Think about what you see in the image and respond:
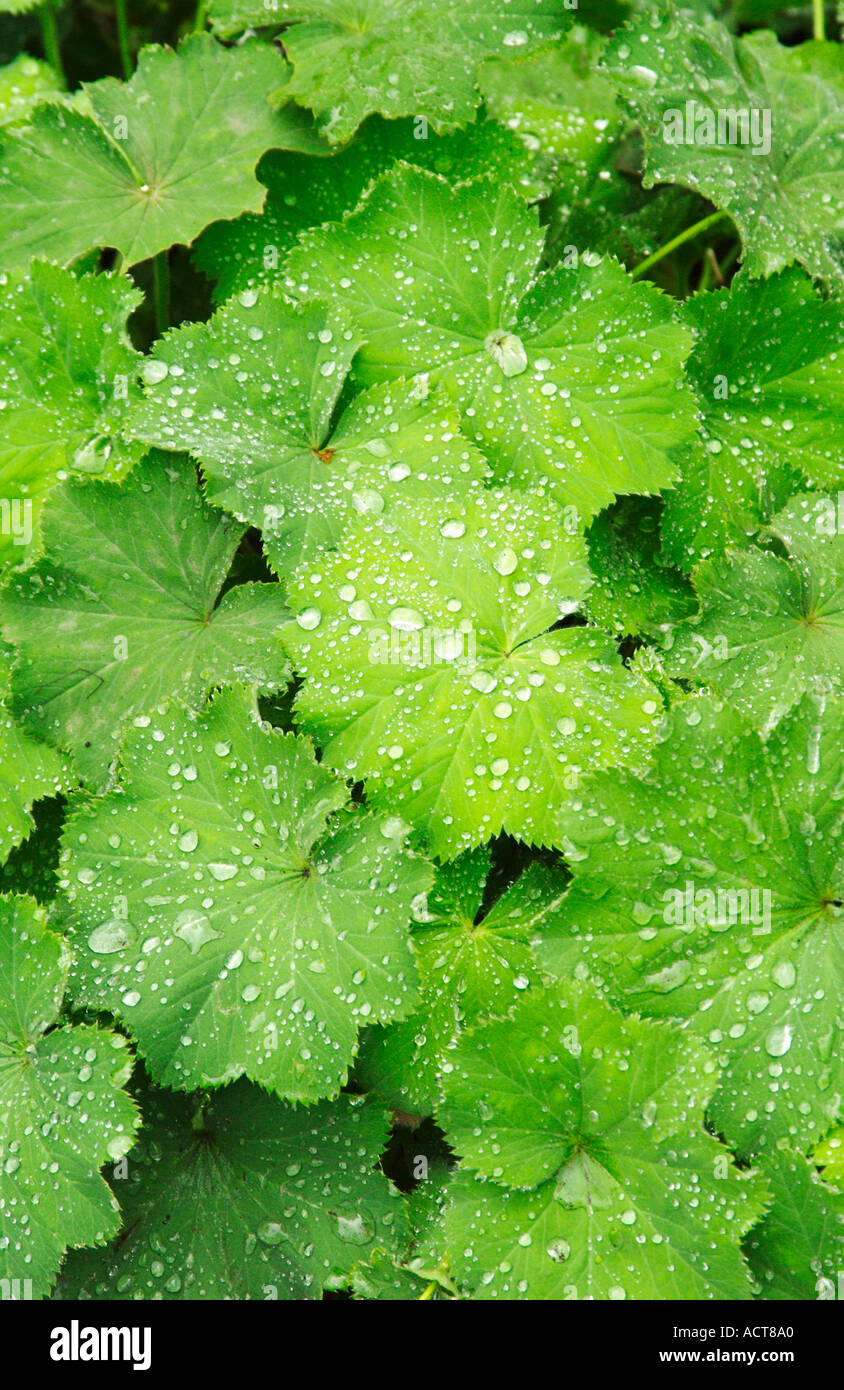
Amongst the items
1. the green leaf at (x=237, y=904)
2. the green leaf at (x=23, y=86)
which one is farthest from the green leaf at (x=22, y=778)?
the green leaf at (x=23, y=86)

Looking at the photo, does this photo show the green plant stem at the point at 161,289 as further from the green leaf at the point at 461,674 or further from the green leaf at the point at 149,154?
the green leaf at the point at 461,674

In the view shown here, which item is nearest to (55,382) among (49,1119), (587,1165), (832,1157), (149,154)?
(149,154)

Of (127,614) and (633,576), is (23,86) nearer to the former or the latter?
(127,614)

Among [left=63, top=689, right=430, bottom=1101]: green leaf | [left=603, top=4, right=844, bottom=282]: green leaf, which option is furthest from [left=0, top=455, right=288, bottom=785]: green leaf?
[left=603, top=4, right=844, bottom=282]: green leaf

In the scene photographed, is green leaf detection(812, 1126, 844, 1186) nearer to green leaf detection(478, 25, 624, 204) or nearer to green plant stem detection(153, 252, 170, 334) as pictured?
green leaf detection(478, 25, 624, 204)

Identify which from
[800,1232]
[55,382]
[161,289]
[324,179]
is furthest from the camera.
Answer: [161,289]
